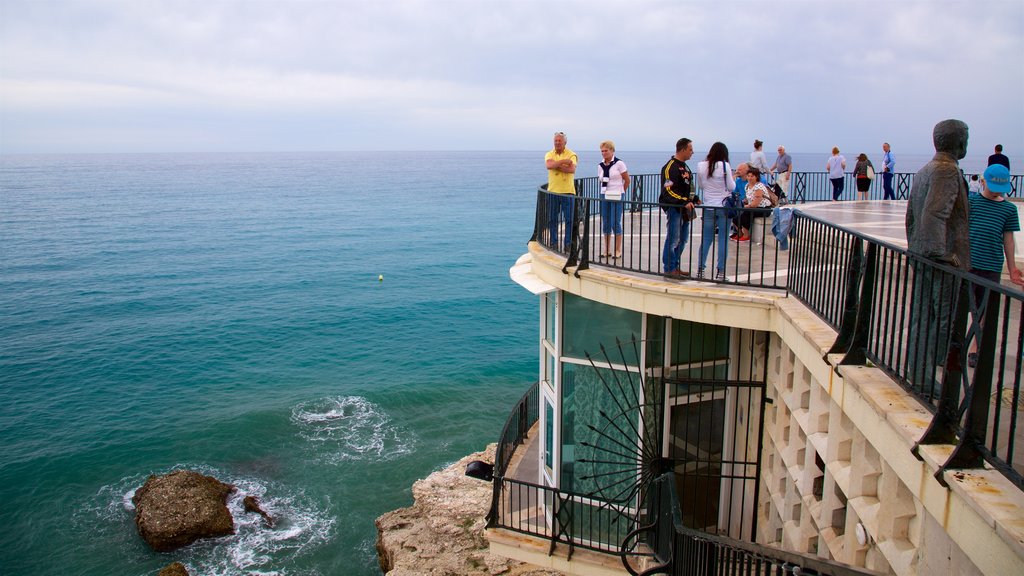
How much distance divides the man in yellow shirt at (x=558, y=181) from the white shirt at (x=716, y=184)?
6.13 ft

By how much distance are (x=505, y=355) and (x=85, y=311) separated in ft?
84.7

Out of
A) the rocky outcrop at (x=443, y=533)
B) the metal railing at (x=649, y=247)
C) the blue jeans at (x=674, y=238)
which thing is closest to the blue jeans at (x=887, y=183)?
the metal railing at (x=649, y=247)

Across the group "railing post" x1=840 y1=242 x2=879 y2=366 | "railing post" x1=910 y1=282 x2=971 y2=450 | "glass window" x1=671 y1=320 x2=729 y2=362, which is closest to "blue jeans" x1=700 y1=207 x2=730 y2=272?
"glass window" x1=671 y1=320 x2=729 y2=362

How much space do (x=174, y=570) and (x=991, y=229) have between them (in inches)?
766

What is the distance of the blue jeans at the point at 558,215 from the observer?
10000mm

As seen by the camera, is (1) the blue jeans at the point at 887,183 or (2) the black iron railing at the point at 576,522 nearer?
(2) the black iron railing at the point at 576,522

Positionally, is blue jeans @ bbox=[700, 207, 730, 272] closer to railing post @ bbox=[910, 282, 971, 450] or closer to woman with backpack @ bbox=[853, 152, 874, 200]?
railing post @ bbox=[910, 282, 971, 450]

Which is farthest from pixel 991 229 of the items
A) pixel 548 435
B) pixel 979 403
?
pixel 548 435

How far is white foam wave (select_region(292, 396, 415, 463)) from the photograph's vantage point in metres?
27.1

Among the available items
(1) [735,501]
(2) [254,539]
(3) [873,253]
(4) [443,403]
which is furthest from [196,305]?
(3) [873,253]

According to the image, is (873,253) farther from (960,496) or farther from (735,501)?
(735,501)

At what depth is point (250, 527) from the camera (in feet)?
72.7

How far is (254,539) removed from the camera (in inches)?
853

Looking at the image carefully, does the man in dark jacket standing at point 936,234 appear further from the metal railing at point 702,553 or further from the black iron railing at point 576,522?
the black iron railing at point 576,522
